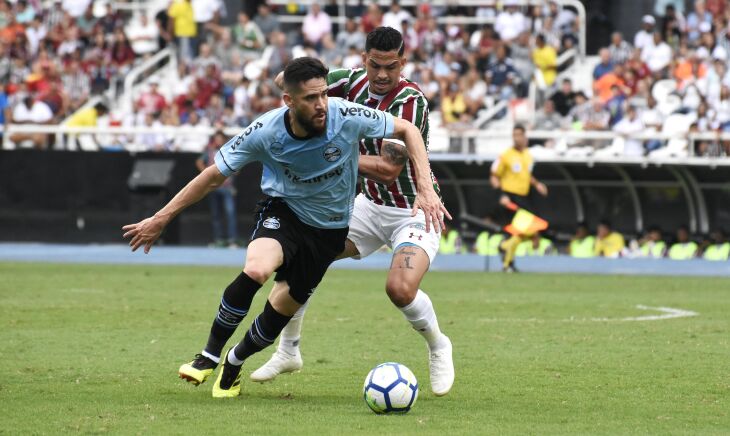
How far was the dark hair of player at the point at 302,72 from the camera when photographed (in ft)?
23.1

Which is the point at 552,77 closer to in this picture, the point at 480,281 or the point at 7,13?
the point at 480,281

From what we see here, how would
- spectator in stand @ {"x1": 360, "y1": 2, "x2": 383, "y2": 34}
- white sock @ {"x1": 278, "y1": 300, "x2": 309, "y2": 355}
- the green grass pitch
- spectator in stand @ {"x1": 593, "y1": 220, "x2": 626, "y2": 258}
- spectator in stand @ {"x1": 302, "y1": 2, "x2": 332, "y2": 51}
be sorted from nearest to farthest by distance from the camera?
the green grass pitch, white sock @ {"x1": 278, "y1": 300, "x2": 309, "y2": 355}, spectator in stand @ {"x1": 593, "y1": 220, "x2": 626, "y2": 258}, spectator in stand @ {"x1": 360, "y1": 2, "x2": 383, "y2": 34}, spectator in stand @ {"x1": 302, "y1": 2, "x2": 332, "y2": 51}

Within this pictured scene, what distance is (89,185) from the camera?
78.8ft

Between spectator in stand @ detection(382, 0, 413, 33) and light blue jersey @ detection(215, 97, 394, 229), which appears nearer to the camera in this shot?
light blue jersey @ detection(215, 97, 394, 229)

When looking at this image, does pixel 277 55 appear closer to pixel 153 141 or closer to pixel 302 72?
pixel 153 141

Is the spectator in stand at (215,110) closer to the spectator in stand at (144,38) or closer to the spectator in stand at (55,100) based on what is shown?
the spectator in stand at (55,100)

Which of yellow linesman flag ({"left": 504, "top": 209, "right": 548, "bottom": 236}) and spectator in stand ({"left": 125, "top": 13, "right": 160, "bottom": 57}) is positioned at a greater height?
spectator in stand ({"left": 125, "top": 13, "right": 160, "bottom": 57})

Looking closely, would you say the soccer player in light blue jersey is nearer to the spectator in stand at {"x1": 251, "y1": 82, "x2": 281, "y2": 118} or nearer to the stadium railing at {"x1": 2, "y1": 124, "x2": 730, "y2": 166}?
the stadium railing at {"x1": 2, "y1": 124, "x2": 730, "y2": 166}

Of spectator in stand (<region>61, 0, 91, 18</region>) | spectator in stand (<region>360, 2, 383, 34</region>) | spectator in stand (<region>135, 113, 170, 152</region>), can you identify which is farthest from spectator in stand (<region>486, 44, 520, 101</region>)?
spectator in stand (<region>61, 0, 91, 18</region>)

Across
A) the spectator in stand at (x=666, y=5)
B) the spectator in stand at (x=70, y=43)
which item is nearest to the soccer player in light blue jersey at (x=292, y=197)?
the spectator in stand at (x=666, y=5)

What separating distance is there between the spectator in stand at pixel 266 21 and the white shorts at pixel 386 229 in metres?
18.5

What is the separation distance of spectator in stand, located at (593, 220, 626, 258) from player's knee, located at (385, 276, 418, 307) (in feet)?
48.5

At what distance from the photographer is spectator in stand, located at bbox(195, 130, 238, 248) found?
22.9 m

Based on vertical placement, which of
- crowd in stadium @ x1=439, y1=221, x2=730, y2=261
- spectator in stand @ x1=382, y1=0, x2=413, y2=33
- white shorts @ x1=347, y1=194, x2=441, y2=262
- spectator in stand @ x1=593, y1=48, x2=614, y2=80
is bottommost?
crowd in stadium @ x1=439, y1=221, x2=730, y2=261
